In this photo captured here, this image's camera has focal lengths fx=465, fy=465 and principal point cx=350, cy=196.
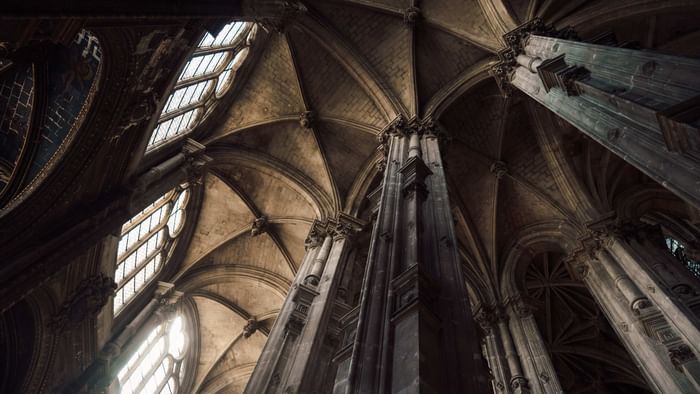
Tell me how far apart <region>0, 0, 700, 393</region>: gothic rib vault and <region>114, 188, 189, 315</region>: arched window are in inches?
33.2

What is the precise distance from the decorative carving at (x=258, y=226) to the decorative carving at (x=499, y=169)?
7.26 metres

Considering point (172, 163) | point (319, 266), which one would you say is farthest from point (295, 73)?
point (319, 266)

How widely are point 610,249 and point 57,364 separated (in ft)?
36.5

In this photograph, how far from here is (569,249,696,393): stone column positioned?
7109 mm

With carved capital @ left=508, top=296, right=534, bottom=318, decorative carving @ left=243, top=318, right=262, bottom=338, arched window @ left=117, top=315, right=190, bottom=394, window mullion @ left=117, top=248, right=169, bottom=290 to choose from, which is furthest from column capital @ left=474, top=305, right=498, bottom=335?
arched window @ left=117, top=315, right=190, bottom=394

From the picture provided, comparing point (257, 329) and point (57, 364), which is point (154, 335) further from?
point (57, 364)

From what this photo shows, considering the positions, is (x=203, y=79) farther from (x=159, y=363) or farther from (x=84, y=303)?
(x=159, y=363)

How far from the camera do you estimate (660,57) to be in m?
4.92

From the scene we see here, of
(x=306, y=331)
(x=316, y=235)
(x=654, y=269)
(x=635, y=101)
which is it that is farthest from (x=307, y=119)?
(x=635, y=101)

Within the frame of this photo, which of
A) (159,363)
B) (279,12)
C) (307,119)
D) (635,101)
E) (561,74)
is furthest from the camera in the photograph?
(159,363)

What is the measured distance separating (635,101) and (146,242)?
11.8 m

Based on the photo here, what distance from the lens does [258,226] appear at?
1495 cm

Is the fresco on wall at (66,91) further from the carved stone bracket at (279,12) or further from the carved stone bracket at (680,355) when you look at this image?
the carved stone bracket at (680,355)

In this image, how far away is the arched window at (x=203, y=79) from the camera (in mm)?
10789
